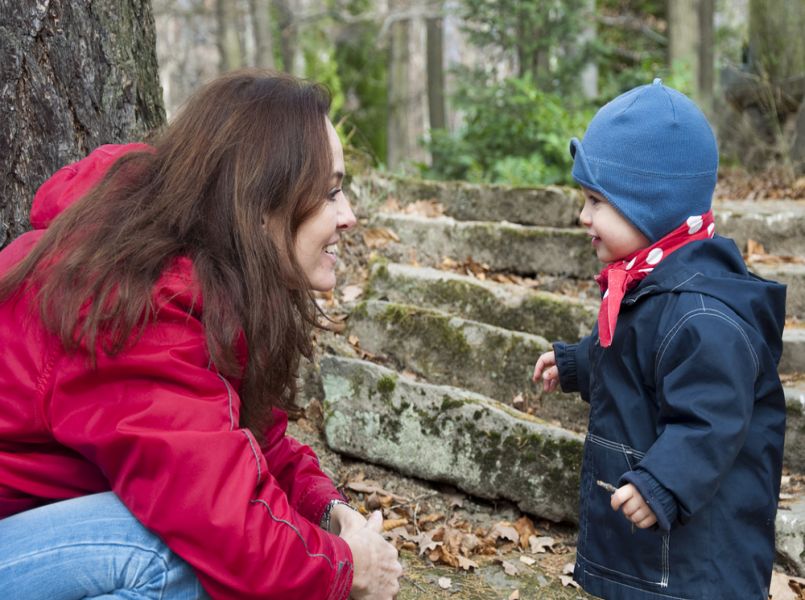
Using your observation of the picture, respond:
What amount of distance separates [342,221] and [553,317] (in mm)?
1983

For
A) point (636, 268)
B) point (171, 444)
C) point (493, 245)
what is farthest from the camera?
point (493, 245)

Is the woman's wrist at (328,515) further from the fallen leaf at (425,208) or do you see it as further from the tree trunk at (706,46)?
the tree trunk at (706,46)

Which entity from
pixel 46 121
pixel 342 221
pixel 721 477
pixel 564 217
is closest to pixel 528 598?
pixel 721 477

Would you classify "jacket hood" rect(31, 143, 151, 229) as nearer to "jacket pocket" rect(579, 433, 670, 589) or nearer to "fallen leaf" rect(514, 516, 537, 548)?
"jacket pocket" rect(579, 433, 670, 589)

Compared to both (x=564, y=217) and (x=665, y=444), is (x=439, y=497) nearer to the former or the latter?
(x=665, y=444)

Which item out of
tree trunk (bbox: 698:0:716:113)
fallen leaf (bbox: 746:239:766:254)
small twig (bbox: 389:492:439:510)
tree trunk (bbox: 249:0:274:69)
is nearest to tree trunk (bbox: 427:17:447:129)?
tree trunk (bbox: 249:0:274:69)

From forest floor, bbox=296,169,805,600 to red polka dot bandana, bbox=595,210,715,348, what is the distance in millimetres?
983

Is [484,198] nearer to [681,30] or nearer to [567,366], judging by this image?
[567,366]

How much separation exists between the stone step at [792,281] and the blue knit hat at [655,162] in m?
2.02

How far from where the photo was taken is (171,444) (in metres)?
1.71

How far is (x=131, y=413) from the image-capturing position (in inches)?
68.6

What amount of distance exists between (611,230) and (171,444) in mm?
1434

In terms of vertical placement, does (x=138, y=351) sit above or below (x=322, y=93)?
below

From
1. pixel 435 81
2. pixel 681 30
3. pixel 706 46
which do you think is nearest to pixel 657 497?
pixel 681 30
